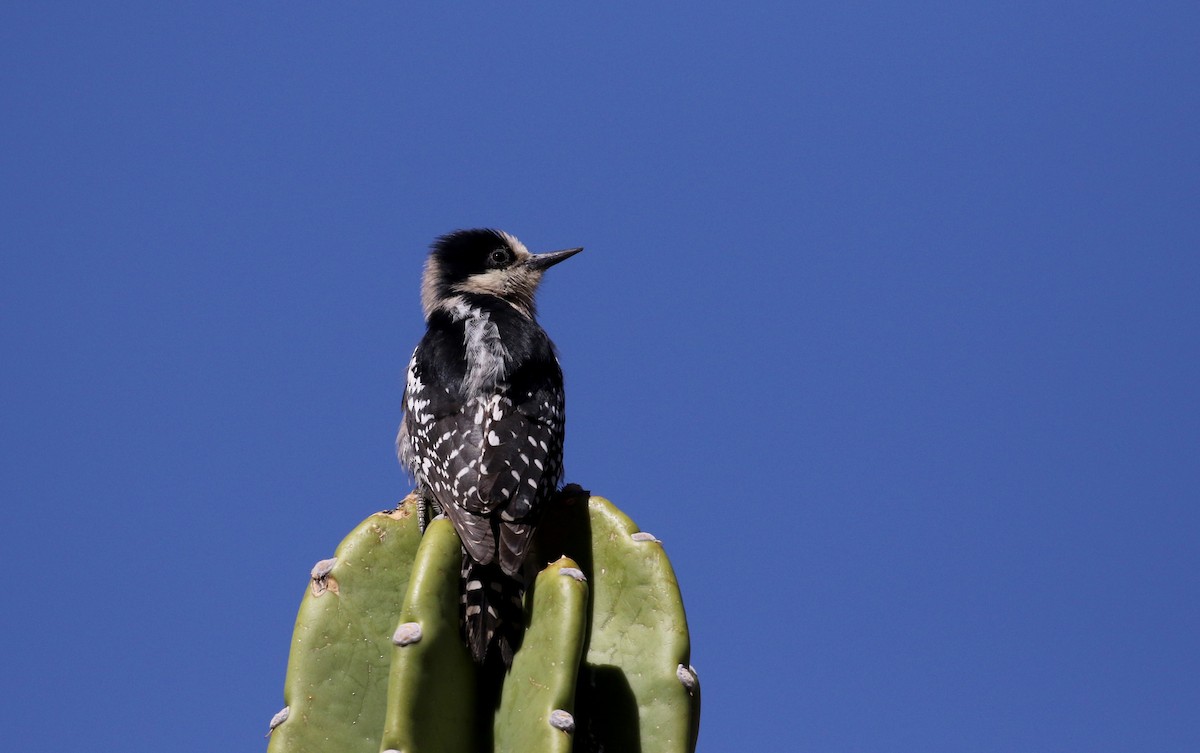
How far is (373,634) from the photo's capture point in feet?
12.3

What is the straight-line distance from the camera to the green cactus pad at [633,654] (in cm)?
359

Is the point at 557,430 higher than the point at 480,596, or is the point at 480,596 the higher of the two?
the point at 557,430

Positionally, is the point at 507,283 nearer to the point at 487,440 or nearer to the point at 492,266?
the point at 492,266

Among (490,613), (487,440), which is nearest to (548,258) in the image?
(487,440)

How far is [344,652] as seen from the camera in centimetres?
369

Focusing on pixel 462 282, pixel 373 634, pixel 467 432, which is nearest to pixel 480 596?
pixel 373 634

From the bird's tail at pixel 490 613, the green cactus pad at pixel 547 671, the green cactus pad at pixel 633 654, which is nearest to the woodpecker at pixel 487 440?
the bird's tail at pixel 490 613

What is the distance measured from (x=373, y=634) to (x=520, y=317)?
1.85 metres

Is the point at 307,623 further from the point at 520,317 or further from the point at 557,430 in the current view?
the point at 520,317

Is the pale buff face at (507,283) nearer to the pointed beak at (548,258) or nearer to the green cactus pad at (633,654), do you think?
the pointed beak at (548,258)

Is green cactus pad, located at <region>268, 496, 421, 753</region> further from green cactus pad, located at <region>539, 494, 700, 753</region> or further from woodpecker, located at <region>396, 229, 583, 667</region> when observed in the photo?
green cactus pad, located at <region>539, 494, 700, 753</region>

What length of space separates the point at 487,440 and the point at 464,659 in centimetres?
84

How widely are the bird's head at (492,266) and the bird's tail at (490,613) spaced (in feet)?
8.36

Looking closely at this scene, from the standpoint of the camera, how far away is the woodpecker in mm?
3725
